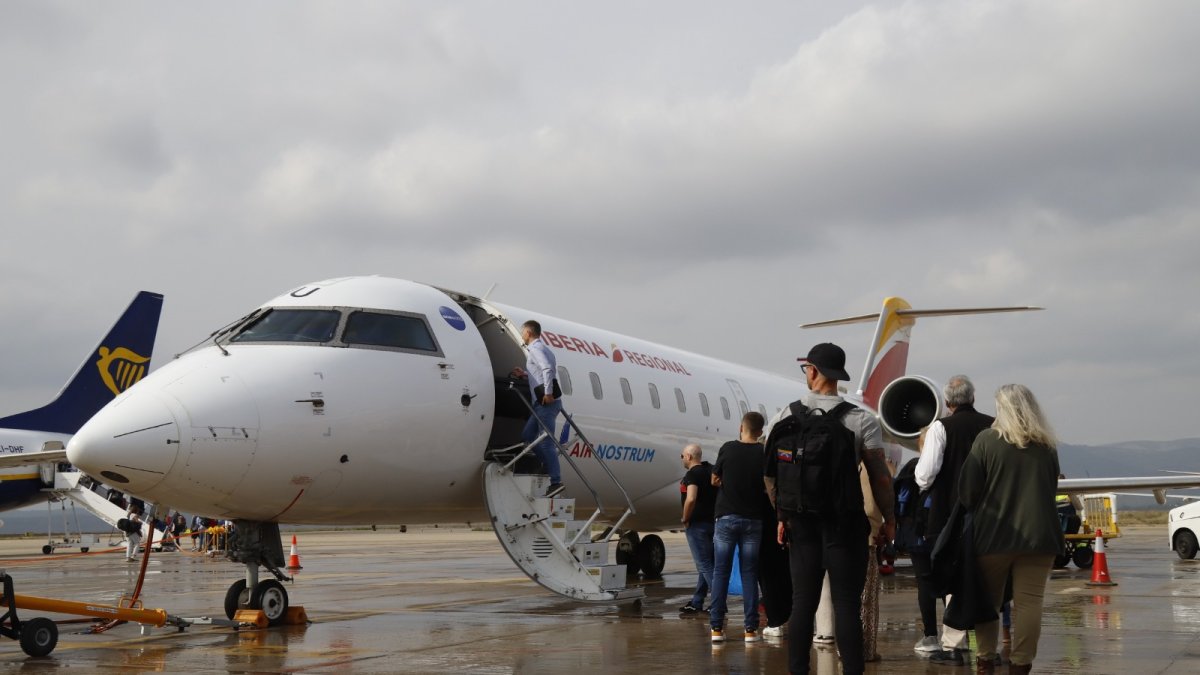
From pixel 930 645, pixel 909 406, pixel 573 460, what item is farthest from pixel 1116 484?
pixel 930 645

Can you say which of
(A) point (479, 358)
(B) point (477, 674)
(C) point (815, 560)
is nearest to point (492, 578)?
(A) point (479, 358)

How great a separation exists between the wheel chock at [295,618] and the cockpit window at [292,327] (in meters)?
2.71

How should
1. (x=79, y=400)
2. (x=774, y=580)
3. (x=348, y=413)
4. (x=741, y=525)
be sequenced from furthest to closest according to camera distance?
(x=79, y=400) < (x=348, y=413) < (x=741, y=525) < (x=774, y=580)

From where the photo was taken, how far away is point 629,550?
19.3m

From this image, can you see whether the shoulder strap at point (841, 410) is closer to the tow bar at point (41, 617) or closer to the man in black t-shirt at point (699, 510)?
the man in black t-shirt at point (699, 510)

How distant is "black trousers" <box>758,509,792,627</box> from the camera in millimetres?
9039

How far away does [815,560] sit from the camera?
6449mm

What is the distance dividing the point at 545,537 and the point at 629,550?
7.10m

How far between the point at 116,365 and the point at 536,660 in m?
30.6

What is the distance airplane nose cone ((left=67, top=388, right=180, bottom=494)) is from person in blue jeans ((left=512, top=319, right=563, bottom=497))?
4118 mm

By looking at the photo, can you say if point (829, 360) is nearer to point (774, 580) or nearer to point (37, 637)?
point (774, 580)

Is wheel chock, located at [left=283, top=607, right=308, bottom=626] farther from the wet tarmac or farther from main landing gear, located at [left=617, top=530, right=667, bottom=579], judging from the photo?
main landing gear, located at [left=617, top=530, right=667, bottom=579]

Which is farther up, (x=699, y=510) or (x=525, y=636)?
(x=699, y=510)

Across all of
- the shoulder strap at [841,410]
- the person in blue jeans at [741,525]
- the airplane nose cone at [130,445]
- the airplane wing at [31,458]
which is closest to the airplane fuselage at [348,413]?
the airplane nose cone at [130,445]
